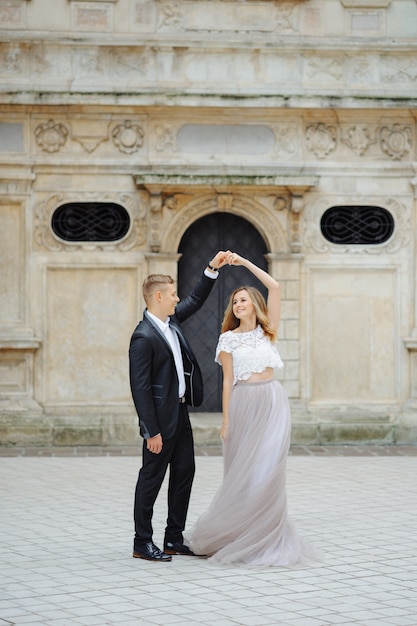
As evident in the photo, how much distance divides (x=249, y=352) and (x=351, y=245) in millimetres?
7133

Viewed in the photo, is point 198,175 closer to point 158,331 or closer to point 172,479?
point 158,331

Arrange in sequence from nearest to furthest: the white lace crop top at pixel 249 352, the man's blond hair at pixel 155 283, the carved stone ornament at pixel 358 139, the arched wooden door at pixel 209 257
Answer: the man's blond hair at pixel 155 283 → the white lace crop top at pixel 249 352 → the carved stone ornament at pixel 358 139 → the arched wooden door at pixel 209 257

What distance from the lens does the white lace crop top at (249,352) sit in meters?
9.10

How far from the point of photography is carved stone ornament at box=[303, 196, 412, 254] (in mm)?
15945

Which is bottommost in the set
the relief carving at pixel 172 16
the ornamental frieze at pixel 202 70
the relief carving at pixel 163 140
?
the relief carving at pixel 163 140

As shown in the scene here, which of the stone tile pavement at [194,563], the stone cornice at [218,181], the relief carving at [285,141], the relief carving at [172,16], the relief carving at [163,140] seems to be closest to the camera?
the stone tile pavement at [194,563]

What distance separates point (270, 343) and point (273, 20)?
7552 mm

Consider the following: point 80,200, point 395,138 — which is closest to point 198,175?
point 80,200

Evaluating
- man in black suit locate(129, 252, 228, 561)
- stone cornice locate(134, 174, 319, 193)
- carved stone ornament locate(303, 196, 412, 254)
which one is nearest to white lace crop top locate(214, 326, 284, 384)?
man in black suit locate(129, 252, 228, 561)

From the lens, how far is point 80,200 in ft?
51.5

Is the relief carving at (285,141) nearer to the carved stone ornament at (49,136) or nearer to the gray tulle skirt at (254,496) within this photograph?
the carved stone ornament at (49,136)

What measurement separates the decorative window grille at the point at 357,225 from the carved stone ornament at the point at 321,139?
2.33 feet

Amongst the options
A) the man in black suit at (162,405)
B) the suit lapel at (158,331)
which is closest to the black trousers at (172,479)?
the man in black suit at (162,405)

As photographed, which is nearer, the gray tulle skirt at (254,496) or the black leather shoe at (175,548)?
the gray tulle skirt at (254,496)
